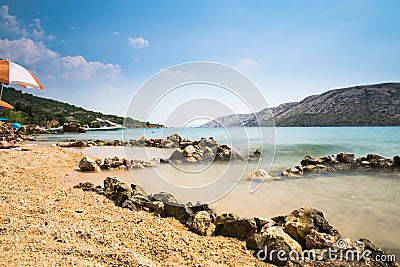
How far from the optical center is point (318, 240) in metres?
2.96

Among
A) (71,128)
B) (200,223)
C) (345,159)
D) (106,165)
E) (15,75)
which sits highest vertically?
(15,75)

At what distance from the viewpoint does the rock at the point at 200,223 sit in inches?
140

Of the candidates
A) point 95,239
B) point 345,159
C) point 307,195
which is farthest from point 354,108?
point 95,239

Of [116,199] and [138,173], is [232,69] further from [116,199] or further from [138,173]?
[138,173]

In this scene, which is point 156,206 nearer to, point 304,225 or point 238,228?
point 238,228

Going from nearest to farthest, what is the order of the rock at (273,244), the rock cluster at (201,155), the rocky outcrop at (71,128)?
the rock at (273,244), the rock cluster at (201,155), the rocky outcrop at (71,128)

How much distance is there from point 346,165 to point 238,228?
8706 mm

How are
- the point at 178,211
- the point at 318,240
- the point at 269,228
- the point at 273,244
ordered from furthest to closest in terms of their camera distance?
the point at 178,211 < the point at 269,228 < the point at 318,240 < the point at 273,244

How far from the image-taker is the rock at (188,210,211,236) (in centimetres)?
356

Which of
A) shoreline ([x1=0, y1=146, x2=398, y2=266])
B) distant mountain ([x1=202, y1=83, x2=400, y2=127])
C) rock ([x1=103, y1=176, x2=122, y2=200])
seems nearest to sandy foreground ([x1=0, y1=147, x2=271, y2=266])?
shoreline ([x1=0, y1=146, x2=398, y2=266])

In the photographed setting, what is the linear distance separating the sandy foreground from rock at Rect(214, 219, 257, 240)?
15 cm

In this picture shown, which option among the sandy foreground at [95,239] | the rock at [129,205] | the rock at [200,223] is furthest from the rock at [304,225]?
the rock at [129,205]

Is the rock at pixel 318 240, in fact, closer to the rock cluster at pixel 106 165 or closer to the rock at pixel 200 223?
the rock at pixel 200 223

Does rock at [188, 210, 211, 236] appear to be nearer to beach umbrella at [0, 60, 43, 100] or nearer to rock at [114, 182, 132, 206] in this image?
rock at [114, 182, 132, 206]
